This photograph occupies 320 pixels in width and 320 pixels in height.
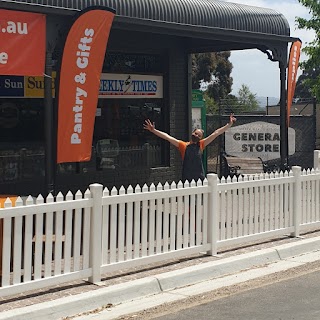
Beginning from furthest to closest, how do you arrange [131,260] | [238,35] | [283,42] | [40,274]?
[283,42]
[238,35]
[131,260]
[40,274]

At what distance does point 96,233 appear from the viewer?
7.07 m

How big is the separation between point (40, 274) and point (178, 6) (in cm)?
636

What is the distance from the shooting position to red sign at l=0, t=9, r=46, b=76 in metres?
8.58

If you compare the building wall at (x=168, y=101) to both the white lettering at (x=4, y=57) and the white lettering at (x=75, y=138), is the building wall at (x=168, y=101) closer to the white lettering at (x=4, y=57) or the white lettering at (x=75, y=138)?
the white lettering at (x=75, y=138)

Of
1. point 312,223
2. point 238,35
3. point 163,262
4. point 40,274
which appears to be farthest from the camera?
point 238,35

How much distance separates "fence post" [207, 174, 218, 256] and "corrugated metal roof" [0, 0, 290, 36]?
3.43m

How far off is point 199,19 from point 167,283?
6021mm

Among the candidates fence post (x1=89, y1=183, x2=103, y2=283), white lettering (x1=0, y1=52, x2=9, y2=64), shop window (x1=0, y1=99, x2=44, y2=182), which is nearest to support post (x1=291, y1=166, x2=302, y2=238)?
fence post (x1=89, y1=183, x2=103, y2=283)

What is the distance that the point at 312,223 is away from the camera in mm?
10336

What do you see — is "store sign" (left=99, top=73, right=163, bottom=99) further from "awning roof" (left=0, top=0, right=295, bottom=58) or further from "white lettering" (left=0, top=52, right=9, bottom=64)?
"white lettering" (left=0, top=52, right=9, bottom=64)

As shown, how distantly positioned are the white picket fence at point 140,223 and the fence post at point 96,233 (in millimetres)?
11

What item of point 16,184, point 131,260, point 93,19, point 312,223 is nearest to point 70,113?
point 93,19

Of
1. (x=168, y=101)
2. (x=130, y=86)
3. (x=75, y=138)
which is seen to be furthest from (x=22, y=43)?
(x=168, y=101)

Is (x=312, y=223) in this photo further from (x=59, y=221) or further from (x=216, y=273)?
(x=59, y=221)
